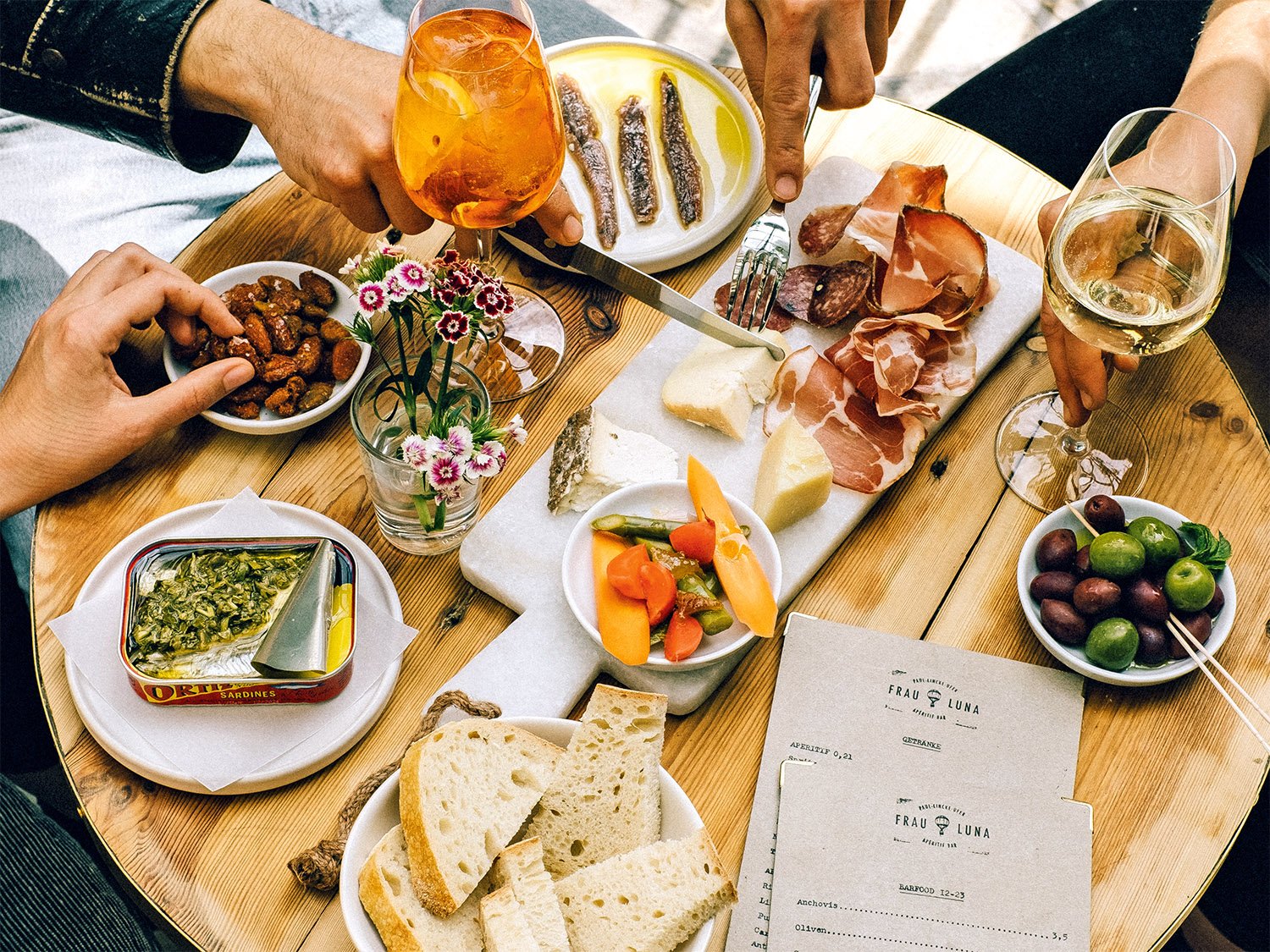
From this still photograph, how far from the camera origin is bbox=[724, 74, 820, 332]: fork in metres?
1.45

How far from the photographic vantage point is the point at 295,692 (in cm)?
113

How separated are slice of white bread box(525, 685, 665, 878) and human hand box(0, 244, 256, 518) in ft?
2.15

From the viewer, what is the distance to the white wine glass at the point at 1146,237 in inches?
43.2

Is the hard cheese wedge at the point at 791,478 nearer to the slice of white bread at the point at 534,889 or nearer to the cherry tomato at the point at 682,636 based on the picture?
the cherry tomato at the point at 682,636

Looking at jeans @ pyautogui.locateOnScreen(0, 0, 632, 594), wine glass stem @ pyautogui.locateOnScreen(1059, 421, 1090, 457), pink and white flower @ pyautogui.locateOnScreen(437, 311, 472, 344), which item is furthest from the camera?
jeans @ pyautogui.locateOnScreen(0, 0, 632, 594)

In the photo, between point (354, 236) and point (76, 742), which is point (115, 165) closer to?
point (354, 236)

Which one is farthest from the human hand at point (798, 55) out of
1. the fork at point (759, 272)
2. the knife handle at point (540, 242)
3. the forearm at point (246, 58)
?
the forearm at point (246, 58)

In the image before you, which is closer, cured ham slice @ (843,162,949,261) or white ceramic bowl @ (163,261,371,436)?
white ceramic bowl @ (163,261,371,436)

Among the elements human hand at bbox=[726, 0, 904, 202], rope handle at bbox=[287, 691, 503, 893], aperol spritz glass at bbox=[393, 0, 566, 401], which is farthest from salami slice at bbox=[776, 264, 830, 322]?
rope handle at bbox=[287, 691, 503, 893]

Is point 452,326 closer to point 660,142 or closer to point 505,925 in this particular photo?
point 505,925

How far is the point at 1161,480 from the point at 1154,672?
0.31 meters

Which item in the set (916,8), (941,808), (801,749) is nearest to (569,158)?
(801,749)

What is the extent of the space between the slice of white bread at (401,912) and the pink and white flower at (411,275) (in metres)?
0.55

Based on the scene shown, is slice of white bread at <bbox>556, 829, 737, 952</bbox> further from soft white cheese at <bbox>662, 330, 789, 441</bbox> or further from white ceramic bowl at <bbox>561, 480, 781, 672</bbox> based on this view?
soft white cheese at <bbox>662, 330, 789, 441</bbox>
